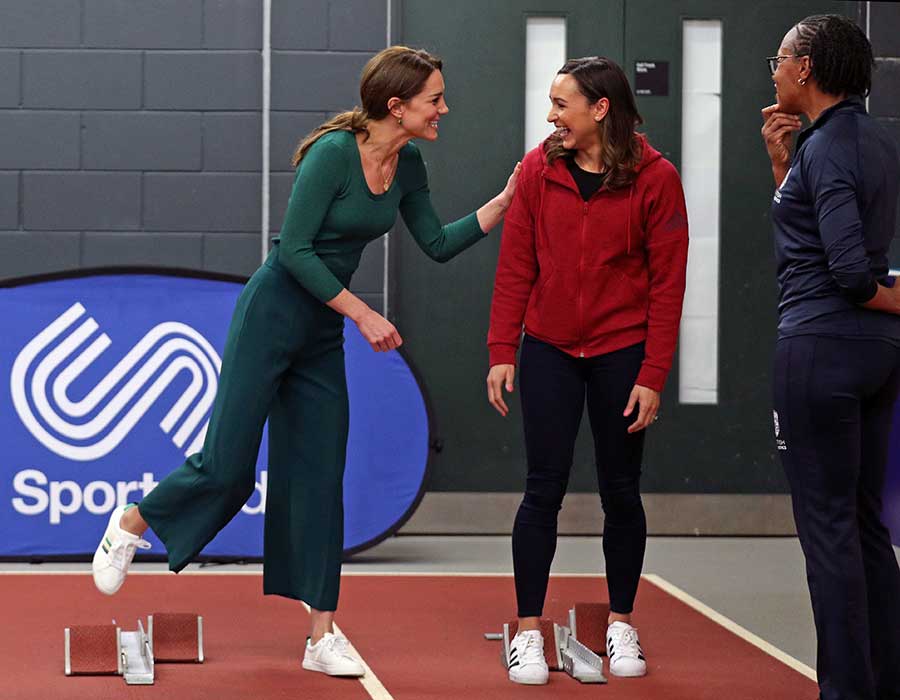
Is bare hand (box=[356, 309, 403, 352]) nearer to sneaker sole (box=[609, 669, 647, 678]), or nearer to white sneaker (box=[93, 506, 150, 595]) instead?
white sneaker (box=[93, 506, 150, 595])

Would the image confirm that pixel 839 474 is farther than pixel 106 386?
No

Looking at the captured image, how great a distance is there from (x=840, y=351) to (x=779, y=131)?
0.51m

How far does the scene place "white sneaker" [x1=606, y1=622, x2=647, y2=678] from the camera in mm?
3523

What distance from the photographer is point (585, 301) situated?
3.47 meters

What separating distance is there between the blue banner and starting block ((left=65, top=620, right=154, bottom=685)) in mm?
1443

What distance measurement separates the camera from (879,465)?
2.98 m

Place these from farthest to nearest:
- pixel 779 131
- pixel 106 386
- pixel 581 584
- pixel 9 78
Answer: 1. pixel 9 78
2. pixel 106 386
3. pixel 581 584
4. pixel 779 131

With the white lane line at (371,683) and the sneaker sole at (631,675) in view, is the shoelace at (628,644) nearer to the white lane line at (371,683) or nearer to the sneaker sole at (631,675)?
the sneaker sole at (631,675)

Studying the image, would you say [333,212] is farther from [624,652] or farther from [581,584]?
[581,584]

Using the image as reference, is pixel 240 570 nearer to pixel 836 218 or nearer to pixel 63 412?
pixel 63 412

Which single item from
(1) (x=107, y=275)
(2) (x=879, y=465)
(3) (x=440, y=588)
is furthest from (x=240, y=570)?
(2) (x=879, y=465)

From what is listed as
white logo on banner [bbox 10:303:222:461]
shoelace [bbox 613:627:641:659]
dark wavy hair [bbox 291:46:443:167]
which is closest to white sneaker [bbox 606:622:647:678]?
shoelace [bbox 613:627:641:659]

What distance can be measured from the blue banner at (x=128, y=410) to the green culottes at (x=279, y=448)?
1.40 metres

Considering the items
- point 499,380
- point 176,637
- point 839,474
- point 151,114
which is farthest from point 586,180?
Answer: point 151,114
